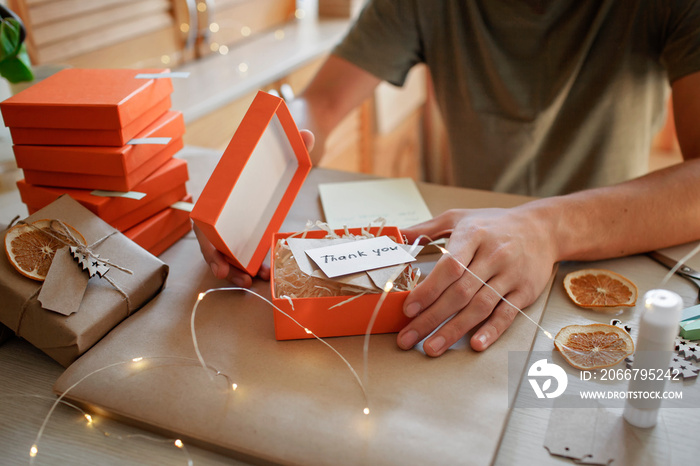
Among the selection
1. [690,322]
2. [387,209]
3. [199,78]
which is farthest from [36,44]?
[690,322]

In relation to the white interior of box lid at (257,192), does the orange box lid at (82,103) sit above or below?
above

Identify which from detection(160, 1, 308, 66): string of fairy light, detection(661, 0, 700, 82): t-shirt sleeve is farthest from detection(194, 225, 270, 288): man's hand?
detection(160, 1, 308, 66): string of fairy light

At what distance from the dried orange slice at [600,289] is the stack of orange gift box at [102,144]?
64 centimetres

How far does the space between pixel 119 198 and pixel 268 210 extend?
23 centimetres

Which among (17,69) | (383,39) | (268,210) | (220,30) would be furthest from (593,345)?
(220,30)

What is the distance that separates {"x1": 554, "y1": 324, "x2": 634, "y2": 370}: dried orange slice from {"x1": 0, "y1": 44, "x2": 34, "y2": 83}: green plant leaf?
1.01m

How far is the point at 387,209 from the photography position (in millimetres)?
1013

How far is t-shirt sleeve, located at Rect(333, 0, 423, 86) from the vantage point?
1312 mm

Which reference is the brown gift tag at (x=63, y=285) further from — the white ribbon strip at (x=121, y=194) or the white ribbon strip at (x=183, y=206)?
the white ribbon strip at (x=183, y=206)

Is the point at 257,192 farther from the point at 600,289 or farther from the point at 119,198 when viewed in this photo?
the point at 600,289

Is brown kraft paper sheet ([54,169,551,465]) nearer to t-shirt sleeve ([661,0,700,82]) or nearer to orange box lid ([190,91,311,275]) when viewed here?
orange box lid ([190,91,311,275])

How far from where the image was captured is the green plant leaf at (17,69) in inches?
38.8

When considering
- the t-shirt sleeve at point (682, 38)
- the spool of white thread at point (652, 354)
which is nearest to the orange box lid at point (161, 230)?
the spool of white thread at point (652, 354)

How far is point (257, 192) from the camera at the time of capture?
79 cm
